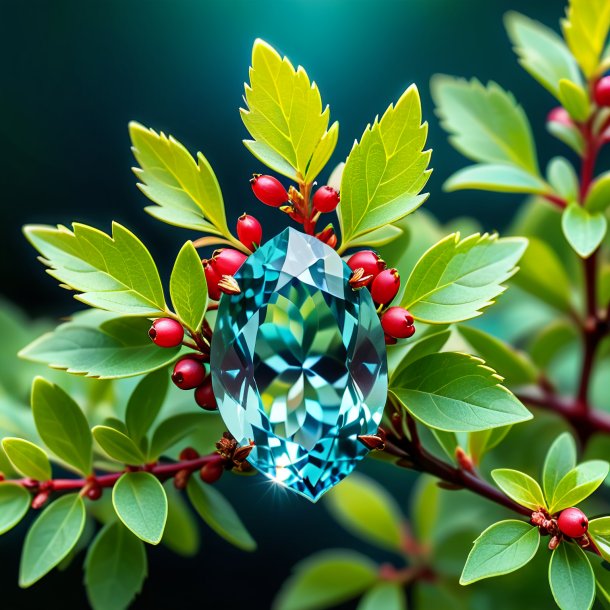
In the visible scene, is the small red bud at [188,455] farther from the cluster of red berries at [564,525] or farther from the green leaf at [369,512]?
the green leaf at [369,512]

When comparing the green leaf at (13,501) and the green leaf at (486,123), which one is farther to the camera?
the green leaf at (486,123)

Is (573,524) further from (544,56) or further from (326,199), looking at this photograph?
(544,56)

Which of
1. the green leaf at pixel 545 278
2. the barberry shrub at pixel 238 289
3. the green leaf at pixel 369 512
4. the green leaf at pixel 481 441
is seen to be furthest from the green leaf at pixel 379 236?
the green leaf at pixel 369 512

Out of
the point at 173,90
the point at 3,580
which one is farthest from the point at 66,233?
the point at 173,90

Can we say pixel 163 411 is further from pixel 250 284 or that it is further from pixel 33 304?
pixel 33 304

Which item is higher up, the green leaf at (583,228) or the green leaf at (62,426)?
the green leaf at (583,228)

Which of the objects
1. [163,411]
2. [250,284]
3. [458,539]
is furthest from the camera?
[458,539]

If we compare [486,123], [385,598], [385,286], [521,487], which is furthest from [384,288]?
[385,598]

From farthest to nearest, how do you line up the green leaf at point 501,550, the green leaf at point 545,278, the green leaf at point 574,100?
the green leaf at point 545,278 → the green leaf at point 574,100 → the green leaf at point 501,550
